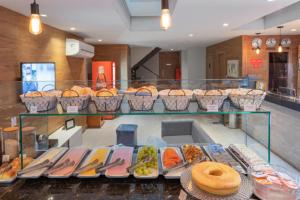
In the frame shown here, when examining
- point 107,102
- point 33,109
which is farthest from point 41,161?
point 107,102

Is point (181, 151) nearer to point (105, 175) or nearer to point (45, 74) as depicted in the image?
point (105, 175)

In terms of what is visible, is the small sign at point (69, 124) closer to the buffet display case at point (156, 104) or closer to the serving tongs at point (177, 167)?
the buffet display case at point (156, 104)

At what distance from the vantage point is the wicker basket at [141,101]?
5.78 ft

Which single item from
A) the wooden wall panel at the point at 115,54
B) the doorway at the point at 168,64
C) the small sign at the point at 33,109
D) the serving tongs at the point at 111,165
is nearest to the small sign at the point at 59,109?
the small sign at the point at 33,109

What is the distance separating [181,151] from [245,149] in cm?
45

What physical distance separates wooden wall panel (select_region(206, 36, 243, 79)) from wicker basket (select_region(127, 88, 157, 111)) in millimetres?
6692

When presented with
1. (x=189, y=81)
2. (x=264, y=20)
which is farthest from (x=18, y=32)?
(x=264, y=20)

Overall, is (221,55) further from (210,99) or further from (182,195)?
(182,195)

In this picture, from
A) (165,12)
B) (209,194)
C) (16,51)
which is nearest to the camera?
(209,194)

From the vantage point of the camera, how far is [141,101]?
176 centimetres

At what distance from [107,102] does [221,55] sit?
9093 millimetres

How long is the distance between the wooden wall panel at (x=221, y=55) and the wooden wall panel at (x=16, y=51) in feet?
16.8

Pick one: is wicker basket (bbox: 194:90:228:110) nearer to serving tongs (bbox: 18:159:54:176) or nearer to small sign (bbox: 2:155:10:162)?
serving tongs (bbox: 18:159:54:176)

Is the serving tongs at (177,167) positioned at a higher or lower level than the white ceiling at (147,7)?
lower
